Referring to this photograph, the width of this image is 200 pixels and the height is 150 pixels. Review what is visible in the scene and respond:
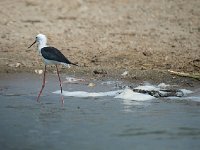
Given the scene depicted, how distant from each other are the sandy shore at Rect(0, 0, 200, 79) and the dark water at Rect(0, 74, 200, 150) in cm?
231

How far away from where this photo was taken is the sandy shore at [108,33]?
1087cm

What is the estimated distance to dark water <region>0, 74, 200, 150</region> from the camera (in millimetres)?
5680

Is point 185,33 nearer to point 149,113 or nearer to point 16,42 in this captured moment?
point 16,42

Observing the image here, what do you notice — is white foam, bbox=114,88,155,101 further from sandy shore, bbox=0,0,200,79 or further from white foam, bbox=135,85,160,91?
sandy shore, bbox=0,0,200,79

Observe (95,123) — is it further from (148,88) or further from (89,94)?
(148,88)

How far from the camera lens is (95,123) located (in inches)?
259

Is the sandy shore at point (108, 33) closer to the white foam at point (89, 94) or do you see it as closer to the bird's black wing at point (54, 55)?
the white foam at point (89, 94)

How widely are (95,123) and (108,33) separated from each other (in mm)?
6159

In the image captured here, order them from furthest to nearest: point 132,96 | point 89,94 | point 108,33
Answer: point 108,33 < point 89,94 < point 132,96

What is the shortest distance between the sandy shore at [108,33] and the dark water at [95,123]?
2.31m

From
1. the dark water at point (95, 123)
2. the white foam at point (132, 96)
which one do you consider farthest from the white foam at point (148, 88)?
the dark water at point (95, 123)

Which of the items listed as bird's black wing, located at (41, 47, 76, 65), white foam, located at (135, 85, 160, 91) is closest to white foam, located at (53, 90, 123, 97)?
white foam, located at (135, 85, 160, 91)

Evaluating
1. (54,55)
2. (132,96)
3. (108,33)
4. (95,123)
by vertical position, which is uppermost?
(108,33)

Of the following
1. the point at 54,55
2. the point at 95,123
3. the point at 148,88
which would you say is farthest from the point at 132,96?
the point at 95,123
